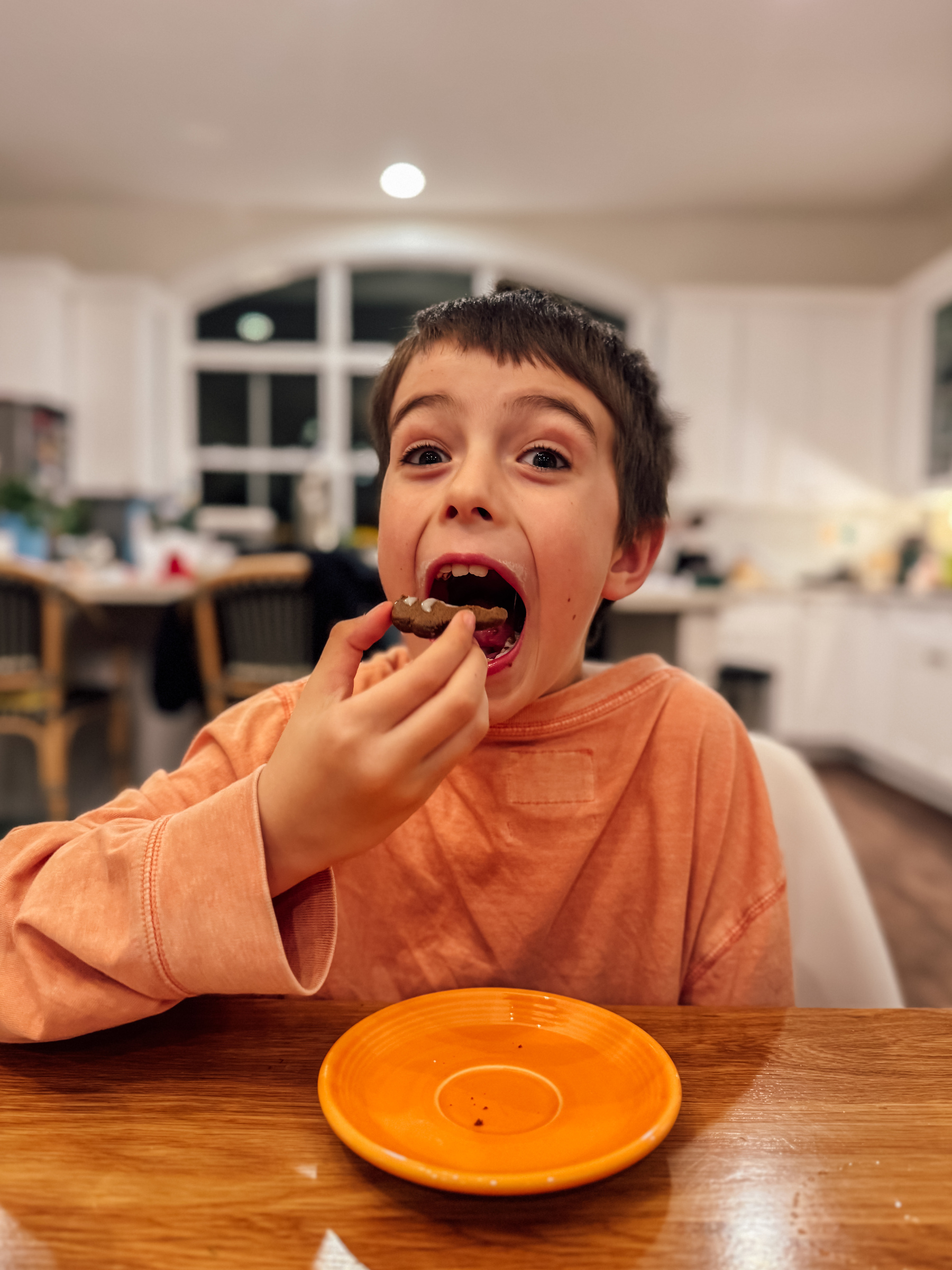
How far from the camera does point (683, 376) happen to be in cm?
565

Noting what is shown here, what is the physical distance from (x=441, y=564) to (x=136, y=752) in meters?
3.02

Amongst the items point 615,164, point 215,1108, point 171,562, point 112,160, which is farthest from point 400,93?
point 215,1108

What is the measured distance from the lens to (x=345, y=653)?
52cm

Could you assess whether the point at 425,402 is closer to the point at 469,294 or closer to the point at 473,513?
the point at 473,513

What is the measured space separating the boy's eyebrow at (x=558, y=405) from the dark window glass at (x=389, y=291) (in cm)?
574

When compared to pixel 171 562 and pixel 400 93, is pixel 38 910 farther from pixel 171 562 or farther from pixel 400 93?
pixel 400 93

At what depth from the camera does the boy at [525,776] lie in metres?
0.61

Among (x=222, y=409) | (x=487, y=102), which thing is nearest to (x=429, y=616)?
(x=487, y=102)

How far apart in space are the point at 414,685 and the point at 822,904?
0.61 meters

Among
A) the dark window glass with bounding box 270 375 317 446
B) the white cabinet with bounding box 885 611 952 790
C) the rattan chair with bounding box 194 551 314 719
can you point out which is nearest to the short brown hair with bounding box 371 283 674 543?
the rattan chair with bounding box 194 551 314 719

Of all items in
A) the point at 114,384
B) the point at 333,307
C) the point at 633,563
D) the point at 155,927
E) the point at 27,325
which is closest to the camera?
the point at 155,927

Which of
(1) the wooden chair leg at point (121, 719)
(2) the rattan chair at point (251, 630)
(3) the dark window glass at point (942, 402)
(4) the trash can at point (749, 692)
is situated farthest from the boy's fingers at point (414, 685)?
(3) the dark window glass at point (942, 402)

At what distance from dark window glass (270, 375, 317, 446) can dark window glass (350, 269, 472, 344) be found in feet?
1.65

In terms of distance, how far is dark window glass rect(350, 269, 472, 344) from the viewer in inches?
242
